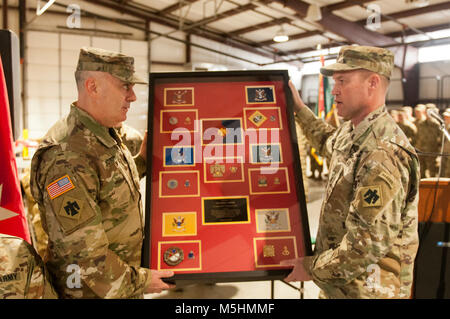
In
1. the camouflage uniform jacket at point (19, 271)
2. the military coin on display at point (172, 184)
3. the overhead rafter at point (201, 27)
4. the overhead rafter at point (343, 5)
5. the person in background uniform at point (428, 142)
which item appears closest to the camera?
the camouflage uniform jacket at point (19, 271)

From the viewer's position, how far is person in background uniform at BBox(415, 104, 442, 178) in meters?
8.32

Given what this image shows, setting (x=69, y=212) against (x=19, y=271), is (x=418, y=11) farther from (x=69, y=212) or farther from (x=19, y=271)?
(x=19, y=271)

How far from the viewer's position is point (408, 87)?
43.3 ft

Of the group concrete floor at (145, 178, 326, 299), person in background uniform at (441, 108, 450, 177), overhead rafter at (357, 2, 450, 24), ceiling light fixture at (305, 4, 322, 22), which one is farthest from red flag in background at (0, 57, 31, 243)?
ceiling light fixture at (305, 4, 322, 22)

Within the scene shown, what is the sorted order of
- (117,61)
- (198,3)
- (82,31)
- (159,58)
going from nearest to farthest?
(117,61), (198,3), (82,31), (159,58)

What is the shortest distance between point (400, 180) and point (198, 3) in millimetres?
12460

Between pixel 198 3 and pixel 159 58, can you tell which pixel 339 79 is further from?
pixel 159 58

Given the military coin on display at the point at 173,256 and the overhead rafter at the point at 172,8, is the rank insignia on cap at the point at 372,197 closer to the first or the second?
the military coin on display at the point at 173,256

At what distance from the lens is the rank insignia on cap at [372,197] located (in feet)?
4.99

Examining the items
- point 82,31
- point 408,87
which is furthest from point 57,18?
point 408,87

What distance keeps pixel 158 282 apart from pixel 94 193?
484 mm

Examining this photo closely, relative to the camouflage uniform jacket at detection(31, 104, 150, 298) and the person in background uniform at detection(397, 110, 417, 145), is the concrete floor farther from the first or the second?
the person in background uniform at detection(397, 110, 417, 145)

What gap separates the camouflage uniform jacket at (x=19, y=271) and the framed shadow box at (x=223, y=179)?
62cm

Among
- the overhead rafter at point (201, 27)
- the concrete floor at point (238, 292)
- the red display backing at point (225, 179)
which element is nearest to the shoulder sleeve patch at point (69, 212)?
the red display backing at point (225, 179)
